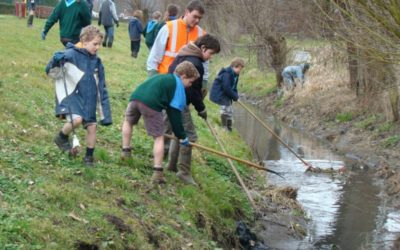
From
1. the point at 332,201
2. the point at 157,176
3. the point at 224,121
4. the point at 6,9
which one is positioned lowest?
the point at 332,201

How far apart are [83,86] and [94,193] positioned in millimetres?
1304

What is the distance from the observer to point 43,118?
10.2 m

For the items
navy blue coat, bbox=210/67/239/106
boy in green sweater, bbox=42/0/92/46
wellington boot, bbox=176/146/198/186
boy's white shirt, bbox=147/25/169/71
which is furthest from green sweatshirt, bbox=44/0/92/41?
wellington boot, bbox=176/146/198/186

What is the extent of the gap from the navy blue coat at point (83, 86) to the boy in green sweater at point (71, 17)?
4.25 m

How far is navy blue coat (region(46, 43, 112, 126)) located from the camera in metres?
8.04

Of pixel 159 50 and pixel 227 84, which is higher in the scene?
pixel 159 50

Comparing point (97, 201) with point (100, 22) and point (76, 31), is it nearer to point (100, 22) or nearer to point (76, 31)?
point (76, 31)

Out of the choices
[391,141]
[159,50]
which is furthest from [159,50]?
[391,141]

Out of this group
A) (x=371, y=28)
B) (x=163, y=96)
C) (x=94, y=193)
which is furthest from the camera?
(x=371, y=28)

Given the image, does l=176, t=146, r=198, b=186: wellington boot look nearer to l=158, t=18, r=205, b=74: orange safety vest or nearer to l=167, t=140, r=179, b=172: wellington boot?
l=167, t=140, r=179, b=172: wellington boot

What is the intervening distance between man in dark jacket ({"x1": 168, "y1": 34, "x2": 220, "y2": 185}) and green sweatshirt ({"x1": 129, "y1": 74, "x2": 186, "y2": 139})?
61cm

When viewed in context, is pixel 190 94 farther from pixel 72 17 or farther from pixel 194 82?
pixel 72 17

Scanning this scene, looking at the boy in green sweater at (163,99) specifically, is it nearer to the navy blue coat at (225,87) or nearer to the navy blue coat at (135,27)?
the navy blue coat at (225,87)

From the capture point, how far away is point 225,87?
14.9 metres
